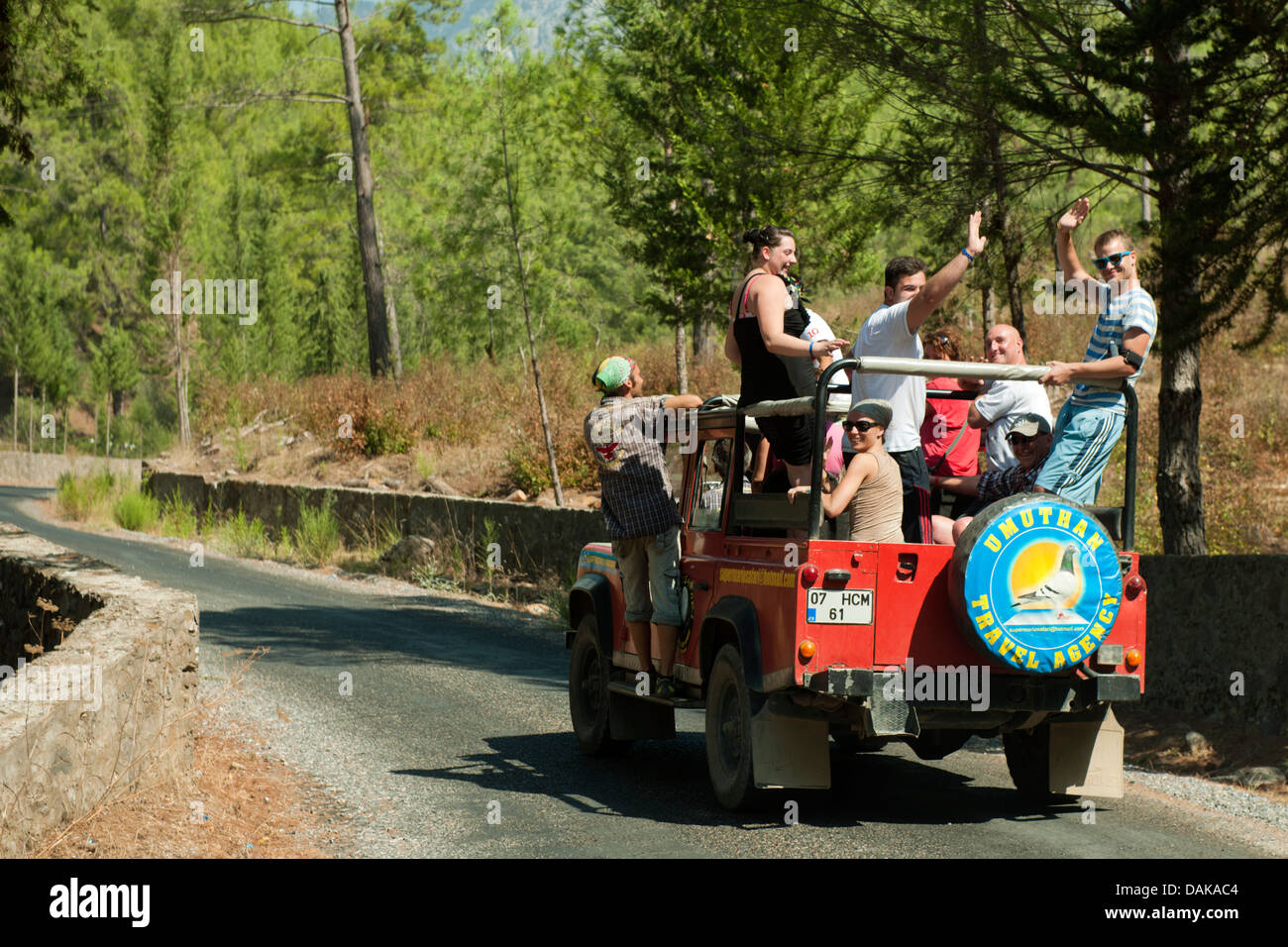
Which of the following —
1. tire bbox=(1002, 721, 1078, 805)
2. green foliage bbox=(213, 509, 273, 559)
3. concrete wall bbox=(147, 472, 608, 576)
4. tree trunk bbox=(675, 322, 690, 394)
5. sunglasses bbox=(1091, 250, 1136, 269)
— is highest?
tree trunk bbox=(675, 322, 690, 394)

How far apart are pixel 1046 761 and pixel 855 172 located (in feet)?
26.0

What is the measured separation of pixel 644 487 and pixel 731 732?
5.02ft

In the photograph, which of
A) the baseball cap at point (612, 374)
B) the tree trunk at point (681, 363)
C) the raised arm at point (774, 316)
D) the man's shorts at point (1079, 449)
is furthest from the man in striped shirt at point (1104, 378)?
the tree trunk at point (681, 363)

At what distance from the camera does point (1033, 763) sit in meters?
7.76

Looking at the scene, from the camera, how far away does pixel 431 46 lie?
42.2 metres

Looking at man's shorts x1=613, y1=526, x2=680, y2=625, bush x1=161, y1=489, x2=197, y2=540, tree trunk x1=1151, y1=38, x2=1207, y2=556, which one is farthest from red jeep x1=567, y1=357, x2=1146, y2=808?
bush x1=161, y1=489, x2=197, y2=540

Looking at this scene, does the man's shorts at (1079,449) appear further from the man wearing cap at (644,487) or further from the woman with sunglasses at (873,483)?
the man wearing cap at (644,487)

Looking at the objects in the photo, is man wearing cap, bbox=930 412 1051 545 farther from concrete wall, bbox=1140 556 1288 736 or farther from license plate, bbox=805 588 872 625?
concrete wall, bbox=1140 556 1288 736

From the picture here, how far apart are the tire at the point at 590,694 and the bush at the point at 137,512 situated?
78.9ft

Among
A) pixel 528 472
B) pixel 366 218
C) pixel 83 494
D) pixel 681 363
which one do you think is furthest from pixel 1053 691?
pixel 366 218

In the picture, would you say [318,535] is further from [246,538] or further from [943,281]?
[943,281]

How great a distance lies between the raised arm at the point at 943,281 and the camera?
22.5 ft

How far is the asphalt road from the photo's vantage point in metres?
6.77

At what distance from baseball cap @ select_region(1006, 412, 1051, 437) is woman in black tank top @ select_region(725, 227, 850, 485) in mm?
1160
